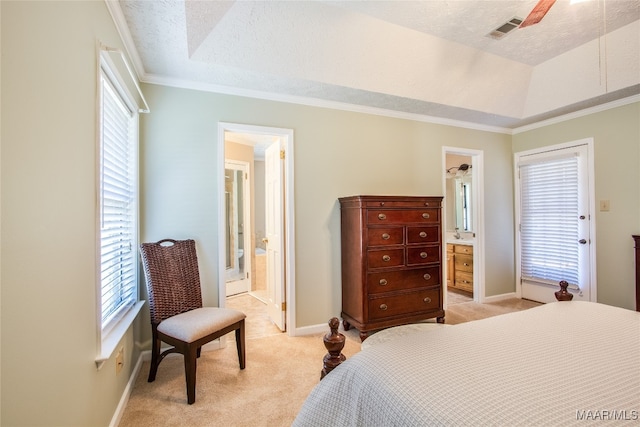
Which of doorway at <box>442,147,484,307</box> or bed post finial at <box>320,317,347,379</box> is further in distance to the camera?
doorway at <box>442,147,484,307</box>

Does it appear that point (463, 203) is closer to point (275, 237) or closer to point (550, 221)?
point (550, 221)

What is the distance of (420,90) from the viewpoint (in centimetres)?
290

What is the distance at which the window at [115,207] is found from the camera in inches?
62.6

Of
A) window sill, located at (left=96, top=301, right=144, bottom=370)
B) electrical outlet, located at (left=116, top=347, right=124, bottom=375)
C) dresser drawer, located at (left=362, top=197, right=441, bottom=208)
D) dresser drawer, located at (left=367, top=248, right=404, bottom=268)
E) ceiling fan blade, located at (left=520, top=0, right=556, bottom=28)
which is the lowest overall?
electrical outlet, located at (left=116, top=347, right=124, bottom=375)

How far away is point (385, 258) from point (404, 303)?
51 centimetres

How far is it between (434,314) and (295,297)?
1455 mm

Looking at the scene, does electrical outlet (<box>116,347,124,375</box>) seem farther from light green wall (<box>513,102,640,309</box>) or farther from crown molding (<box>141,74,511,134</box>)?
light green wall (<box>513,102,640,309</box>)

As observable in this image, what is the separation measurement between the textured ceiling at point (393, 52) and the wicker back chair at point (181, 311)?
1.50 m

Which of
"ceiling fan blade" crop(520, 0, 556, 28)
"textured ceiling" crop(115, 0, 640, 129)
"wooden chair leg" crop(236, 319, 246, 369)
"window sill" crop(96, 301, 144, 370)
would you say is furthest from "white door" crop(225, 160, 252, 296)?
"ceiling fan blade" crop(520, 0, 556, 28)

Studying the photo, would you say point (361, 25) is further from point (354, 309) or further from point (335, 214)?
point (354, 309)

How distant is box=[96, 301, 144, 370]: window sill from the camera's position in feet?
4.56

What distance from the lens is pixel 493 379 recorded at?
2.96ft

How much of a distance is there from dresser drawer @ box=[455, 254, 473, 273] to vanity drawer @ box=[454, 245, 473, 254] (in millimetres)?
58

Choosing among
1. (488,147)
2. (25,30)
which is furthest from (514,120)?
(25,30)
